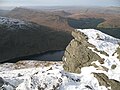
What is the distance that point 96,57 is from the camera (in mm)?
46062

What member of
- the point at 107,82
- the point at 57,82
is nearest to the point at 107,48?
the point at 107,82

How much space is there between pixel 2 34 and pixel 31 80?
132135mm

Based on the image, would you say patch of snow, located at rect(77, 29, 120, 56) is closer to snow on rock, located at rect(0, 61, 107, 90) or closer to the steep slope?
snow on rock, located at rect(0, 61, 107, 90)

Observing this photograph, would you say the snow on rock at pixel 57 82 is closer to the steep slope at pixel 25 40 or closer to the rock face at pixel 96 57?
the rock face at pixel 96 57

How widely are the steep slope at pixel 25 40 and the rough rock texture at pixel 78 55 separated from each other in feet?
234

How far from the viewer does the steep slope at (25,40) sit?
140 meters

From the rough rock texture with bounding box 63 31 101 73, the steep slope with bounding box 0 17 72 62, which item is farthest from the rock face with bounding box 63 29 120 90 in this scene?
the steep slope with bounding box 0 17 72 62

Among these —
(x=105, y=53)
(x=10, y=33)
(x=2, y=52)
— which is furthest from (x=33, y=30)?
(x=105, y=53)

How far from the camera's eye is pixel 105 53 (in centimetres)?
4541

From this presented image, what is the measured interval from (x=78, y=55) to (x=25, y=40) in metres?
112

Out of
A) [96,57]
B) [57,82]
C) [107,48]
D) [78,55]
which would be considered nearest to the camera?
[57,82]

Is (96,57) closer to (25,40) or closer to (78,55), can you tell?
(78,55)

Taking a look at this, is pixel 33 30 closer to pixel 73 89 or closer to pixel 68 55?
pixel 68 55

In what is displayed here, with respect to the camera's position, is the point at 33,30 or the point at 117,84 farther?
the point at 33,30
